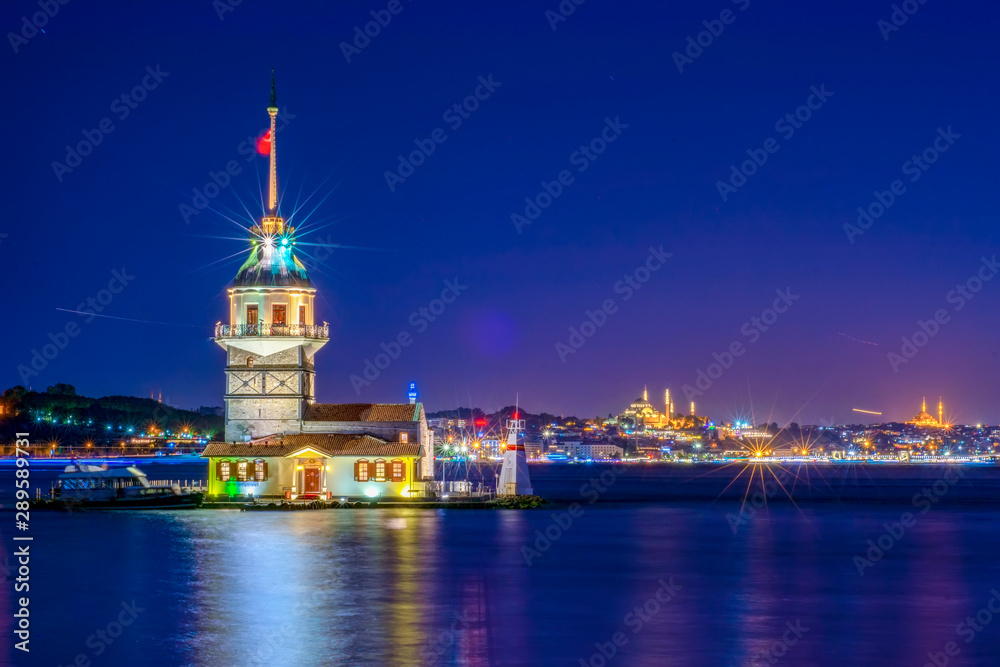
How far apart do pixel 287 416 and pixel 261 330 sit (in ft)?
14.3

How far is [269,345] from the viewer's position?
64.1 meters

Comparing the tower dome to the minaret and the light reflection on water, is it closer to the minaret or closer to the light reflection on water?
the minaret

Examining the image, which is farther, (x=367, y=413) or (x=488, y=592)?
(x=367, y=413)

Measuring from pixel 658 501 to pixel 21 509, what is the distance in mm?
42754

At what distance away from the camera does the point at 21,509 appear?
6588cm

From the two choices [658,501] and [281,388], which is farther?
[658,501]

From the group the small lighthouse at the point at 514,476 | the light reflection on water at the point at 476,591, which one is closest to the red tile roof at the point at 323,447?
the light reflection on water at the point at 476,591

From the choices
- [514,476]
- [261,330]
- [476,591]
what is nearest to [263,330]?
[261,330]

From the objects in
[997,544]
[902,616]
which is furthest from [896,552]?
[902,616]

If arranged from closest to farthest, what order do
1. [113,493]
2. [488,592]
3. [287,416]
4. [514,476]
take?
1. [488,592]
2. [287,416]
3. [113,493]
4. [514,476]

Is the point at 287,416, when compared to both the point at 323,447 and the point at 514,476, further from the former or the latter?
the point at 514,476

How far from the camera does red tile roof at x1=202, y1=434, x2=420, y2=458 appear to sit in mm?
62188

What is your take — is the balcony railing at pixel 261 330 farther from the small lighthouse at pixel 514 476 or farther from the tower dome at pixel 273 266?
the small lighthouse at pixel 514 476

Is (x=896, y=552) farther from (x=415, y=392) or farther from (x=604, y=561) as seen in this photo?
(x=415, y=392)
